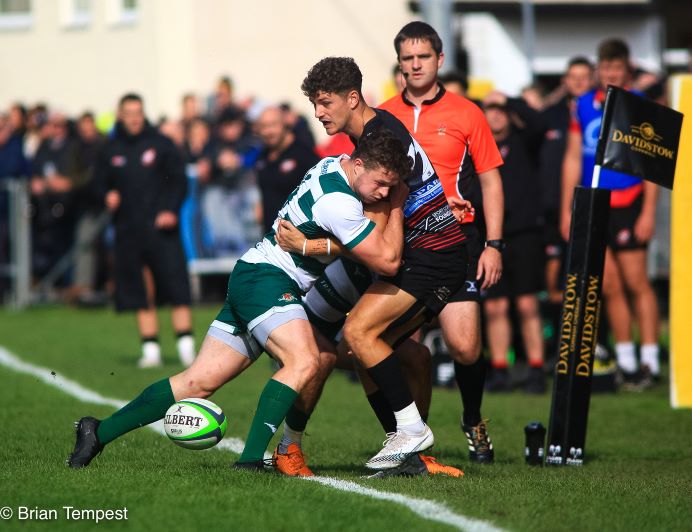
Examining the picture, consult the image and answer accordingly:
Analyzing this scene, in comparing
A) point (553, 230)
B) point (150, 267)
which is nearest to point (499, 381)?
point (553, 230)

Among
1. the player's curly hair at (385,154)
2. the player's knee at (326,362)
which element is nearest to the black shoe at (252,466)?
the player's knee at (326,362)

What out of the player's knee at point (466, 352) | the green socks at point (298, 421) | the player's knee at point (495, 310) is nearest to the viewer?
the green socks at point (298, 421)

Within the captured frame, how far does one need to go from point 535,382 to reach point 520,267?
1.01 meters

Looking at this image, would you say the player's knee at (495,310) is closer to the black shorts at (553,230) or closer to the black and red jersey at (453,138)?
the black shorts at (553,230)

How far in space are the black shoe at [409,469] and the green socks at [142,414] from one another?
1.18 meters

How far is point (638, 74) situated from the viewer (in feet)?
43.5

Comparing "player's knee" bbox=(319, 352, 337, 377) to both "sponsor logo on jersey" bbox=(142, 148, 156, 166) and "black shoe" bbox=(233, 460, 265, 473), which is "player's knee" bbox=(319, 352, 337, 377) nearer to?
"black shoe" bbox=(233, 460, 265, 473)

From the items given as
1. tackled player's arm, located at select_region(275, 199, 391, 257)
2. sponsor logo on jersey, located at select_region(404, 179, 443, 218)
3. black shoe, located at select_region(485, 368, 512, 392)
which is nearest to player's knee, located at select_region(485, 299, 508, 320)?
black shoe, located at select_region(485, 368, 512, 392)

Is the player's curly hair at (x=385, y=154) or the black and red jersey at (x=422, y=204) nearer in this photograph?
the player's curly hair at (x=385, y=154)

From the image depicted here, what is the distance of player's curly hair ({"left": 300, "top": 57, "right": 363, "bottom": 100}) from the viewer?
718cm

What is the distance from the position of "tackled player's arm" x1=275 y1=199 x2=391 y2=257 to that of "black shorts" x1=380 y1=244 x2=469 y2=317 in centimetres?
38

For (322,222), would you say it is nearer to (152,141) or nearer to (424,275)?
(424,275)

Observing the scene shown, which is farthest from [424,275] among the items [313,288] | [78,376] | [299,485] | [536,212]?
[78,376]

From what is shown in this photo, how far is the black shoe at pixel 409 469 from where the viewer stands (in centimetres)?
748
